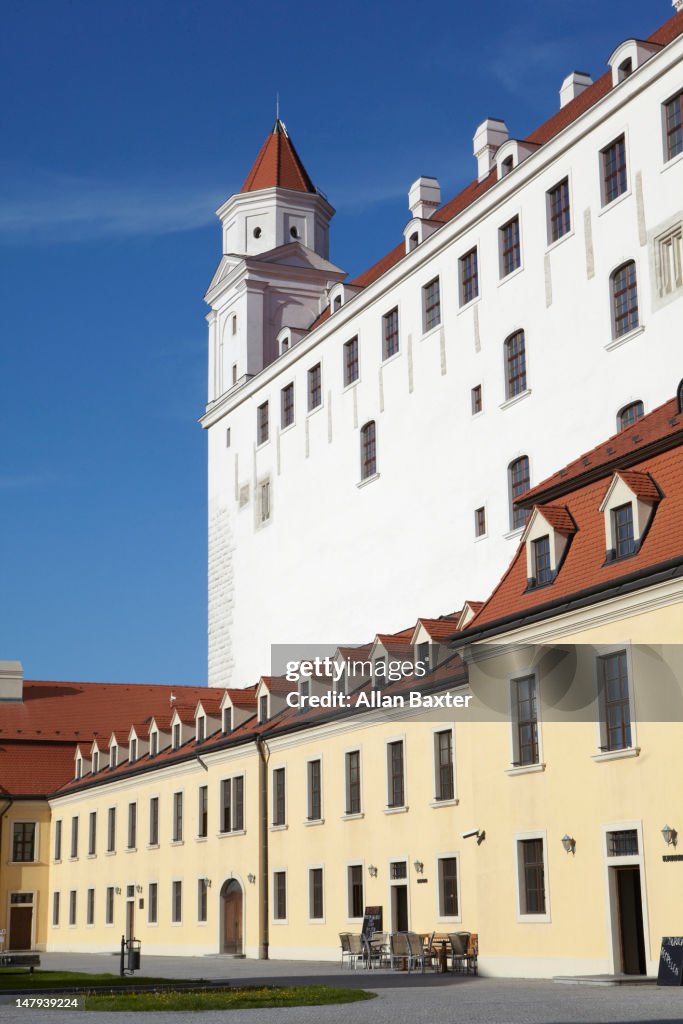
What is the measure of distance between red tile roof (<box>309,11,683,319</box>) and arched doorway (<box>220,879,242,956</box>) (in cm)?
Result: 2213

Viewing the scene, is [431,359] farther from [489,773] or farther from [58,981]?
[58,981]

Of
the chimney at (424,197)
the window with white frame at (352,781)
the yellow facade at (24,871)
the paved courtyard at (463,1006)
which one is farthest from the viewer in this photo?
the yellow facade at (24,871)

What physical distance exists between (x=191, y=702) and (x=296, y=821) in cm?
3183

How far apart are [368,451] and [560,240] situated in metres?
13.4

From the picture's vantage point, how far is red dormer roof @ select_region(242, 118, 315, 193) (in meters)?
65.9

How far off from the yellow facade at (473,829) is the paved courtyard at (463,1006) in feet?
5.08

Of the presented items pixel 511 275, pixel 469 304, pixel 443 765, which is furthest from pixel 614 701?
pixel 469 304

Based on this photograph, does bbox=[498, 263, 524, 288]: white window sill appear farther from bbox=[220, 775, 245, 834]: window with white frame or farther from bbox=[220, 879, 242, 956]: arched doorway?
bbox=[220, 879, 242, 956]: arched doorway

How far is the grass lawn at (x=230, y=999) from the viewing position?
19188 millimetres

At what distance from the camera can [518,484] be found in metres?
41.5

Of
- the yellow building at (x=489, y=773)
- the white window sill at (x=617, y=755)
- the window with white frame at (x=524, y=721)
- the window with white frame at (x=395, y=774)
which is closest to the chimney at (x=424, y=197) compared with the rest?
the yellow building at (x=489, y=773)

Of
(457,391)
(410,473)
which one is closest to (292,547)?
(410,473)

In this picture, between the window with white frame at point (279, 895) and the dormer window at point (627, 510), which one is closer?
the dormer window at point (627, 510)

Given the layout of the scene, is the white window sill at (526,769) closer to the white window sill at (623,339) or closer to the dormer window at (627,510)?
the dormer window at (627,510)
